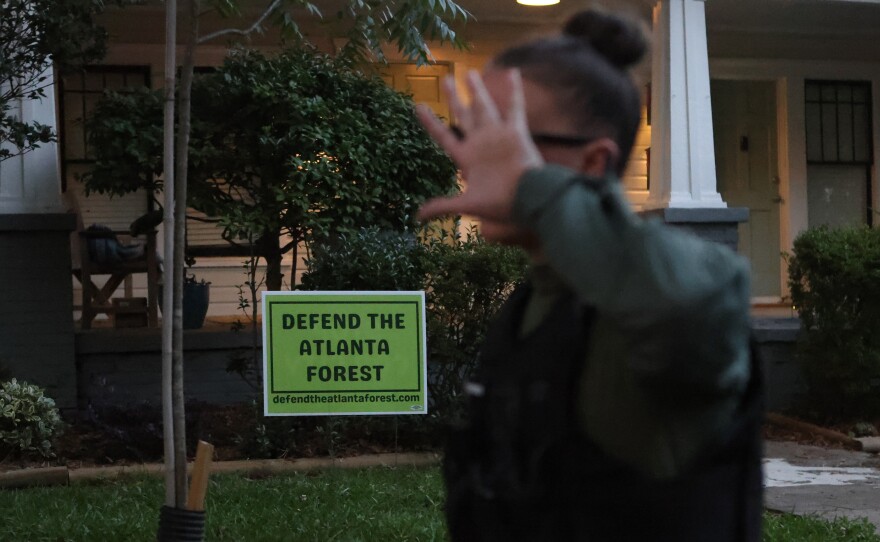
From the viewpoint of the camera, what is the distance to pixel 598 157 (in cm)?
119

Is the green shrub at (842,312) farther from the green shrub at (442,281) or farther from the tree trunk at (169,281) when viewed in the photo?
the tree trunk at (169,281)

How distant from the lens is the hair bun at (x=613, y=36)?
1269 millimetres

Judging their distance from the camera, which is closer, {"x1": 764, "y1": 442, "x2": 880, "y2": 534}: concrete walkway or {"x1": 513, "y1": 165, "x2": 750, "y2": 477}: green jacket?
{"x1": 513, "y1": 165, "x2": 750, "y2": 477}: green jacket

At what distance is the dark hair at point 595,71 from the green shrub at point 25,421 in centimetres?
605

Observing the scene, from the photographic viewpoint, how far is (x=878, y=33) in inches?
452

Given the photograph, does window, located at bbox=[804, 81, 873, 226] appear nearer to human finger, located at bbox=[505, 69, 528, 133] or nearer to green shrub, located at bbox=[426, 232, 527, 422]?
green shrub, located at bbox=[426, 232, 527, 422]

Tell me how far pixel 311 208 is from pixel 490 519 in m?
6.04

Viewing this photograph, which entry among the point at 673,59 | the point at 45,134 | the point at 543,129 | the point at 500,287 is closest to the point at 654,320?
the point at 543,129

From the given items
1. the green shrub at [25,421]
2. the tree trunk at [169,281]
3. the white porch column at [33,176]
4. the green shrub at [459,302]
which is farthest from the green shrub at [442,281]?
the tree trunk at [169,281]

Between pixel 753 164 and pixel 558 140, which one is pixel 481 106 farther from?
pixel 753 164

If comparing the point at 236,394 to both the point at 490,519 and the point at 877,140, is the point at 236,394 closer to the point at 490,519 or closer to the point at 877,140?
the point at 490,519

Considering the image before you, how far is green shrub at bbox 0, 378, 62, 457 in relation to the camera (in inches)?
259

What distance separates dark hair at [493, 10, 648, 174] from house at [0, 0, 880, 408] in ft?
23.0

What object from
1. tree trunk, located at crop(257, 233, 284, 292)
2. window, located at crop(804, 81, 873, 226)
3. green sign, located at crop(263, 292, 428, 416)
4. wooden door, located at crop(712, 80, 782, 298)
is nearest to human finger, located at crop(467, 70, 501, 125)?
green sign, located at crop(263, 292, 428, 416)
